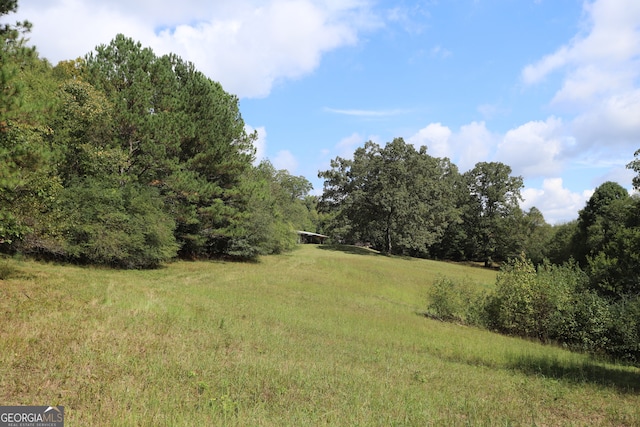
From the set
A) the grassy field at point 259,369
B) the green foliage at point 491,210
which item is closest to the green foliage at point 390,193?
the green foliage at point 491,210

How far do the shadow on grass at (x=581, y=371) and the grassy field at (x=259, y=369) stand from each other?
0.09 meters

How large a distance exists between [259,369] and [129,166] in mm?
22334

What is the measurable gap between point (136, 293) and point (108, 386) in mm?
8701

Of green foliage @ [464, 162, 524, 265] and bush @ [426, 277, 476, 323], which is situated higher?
green foliage @ [464, 162, 524, 265]

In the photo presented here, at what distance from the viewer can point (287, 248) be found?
49406mm

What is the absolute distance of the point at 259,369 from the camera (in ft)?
24.8

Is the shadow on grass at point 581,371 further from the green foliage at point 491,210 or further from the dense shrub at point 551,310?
the green foliage at point 491,210

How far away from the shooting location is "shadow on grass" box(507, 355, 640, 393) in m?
10.5

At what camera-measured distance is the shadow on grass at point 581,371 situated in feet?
34.5

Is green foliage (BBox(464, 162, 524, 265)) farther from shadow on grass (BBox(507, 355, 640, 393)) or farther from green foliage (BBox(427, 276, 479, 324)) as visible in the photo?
shadow on grass (BBox(507, 355, 640, 393))

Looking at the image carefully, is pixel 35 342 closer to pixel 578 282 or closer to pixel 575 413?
pixel 575 413

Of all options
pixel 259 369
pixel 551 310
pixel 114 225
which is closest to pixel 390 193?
pixel 551 310

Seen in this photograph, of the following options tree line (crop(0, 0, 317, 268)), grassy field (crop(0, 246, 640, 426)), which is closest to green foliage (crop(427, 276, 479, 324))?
grassy field (crop(0, 246, 640, 426))

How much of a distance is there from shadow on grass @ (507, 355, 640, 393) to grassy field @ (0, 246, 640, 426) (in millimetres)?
89
